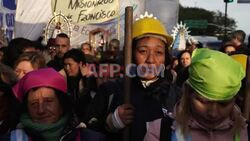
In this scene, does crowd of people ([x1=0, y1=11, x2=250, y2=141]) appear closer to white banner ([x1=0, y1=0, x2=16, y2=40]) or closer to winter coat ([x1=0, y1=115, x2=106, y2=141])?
winter coat ([x1=0, y1=115, x2=106, y2=141])

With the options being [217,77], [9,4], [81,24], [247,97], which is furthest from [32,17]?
[217,77]

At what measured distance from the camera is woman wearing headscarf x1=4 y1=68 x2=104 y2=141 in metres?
2.52

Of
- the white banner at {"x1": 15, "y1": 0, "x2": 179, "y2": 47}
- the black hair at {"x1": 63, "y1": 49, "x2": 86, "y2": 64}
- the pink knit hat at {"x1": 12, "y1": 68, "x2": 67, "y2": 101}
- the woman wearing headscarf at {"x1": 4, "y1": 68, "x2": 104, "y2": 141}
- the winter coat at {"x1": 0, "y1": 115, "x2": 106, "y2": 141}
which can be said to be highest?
the white banner at {"x1": 15, "y1": 0, "x2": 179, "y2": 47}

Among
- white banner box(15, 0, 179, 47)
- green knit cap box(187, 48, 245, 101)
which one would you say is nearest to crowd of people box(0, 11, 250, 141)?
green knit cap box(187, 48, 245, 101)

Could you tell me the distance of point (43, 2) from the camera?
33.2 ft

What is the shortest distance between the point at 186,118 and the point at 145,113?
50 cm

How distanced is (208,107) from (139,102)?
0.61 metres

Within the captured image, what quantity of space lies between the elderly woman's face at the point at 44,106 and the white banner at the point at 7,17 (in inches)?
280

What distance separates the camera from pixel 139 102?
268cm

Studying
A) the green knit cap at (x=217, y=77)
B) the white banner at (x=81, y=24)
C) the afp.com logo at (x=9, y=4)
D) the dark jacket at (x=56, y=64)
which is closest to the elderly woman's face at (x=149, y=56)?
the green knit cap at (x=217, y=77)

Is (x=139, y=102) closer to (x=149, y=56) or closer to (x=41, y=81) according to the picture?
(x=149, y=56)

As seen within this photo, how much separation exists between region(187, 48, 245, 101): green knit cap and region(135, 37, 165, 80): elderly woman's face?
535mm

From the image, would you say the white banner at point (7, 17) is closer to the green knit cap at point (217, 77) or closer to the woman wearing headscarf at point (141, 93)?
the woman wearing headscarf at point (141, 93)

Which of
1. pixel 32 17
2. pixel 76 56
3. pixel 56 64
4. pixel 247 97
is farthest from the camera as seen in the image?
pixel 32 17
